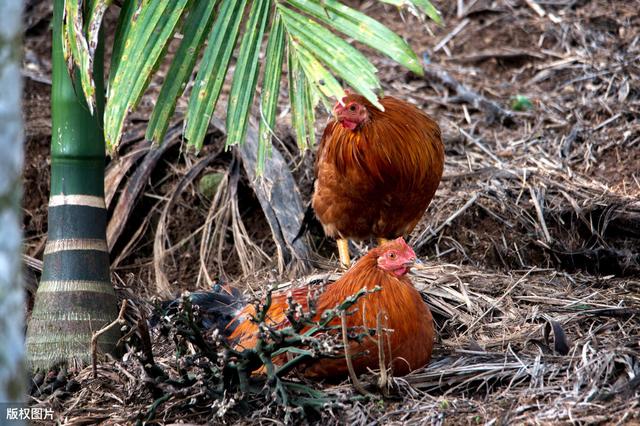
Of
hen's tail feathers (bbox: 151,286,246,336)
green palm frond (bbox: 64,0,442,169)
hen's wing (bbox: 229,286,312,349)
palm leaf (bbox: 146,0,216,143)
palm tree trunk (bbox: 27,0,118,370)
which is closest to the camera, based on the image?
green palm frond (bbox: 64,0,442,169)

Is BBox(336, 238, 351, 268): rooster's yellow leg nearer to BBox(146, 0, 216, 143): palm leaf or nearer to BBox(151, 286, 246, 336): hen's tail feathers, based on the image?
BBox(151, 286, 246, 336): hen's tail feathers

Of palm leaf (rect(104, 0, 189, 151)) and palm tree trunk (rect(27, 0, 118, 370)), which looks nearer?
palm leaf (rect(104, 0, 189, 151))

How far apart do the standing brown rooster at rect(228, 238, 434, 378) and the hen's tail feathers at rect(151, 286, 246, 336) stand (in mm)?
256

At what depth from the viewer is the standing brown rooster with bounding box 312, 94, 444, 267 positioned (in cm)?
486

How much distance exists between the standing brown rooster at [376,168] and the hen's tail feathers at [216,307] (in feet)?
3.68

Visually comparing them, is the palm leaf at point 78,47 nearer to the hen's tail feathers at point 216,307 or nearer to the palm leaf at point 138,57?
the palm leaf at point 138,57

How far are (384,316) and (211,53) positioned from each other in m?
1.46

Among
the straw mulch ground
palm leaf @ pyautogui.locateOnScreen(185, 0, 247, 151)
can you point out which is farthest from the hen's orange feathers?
palm leaf @ pyautogui.locateOnScreen(185, 0, 247, 151)

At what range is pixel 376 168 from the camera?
486cm

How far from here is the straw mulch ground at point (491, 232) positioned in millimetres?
3336

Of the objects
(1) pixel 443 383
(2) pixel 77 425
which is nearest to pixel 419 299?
(1) pixel 443 383

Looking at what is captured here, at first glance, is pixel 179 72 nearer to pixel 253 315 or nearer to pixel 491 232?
pixel 253 315

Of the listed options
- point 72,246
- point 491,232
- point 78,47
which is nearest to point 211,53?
point 78,47

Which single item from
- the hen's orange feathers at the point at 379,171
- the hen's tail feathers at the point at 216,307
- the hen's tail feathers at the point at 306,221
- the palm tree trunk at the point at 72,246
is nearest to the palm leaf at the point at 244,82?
the palm tree trunk at the point at 72,246
